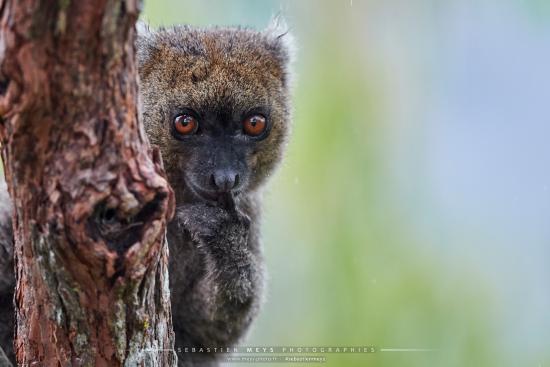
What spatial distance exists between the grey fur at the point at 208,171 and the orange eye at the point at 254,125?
0.10 meters

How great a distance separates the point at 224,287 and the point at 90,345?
201cm

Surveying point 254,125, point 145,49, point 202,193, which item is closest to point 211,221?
point 202,193

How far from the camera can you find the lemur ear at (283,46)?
6.11 m

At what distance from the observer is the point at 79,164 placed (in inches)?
109

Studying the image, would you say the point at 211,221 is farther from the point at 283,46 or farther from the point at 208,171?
the point at 283,46

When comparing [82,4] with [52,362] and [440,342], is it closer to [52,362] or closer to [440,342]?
[52,362]

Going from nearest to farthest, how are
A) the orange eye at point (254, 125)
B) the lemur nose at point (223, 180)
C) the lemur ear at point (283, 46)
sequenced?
the lemur nose at point (223, 180), the orange eye at point (254, 125), the lemur ear at point (283, 46)

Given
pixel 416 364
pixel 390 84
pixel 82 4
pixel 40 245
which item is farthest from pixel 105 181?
pixel 390 84

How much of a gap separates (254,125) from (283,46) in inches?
44.2

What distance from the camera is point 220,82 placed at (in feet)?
17.3

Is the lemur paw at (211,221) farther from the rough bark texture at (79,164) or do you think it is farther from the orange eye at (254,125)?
the rough bark texture at (79,164)

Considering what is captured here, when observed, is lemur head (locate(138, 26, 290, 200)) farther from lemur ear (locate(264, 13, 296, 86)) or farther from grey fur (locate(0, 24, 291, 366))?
lemur ear (locate(264, 13, 296, 86))

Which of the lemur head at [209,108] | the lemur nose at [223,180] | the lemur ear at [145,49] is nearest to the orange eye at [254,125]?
the lemur head at [209,108]

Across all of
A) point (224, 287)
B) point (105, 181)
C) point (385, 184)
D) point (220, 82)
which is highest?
point (220, 82)
